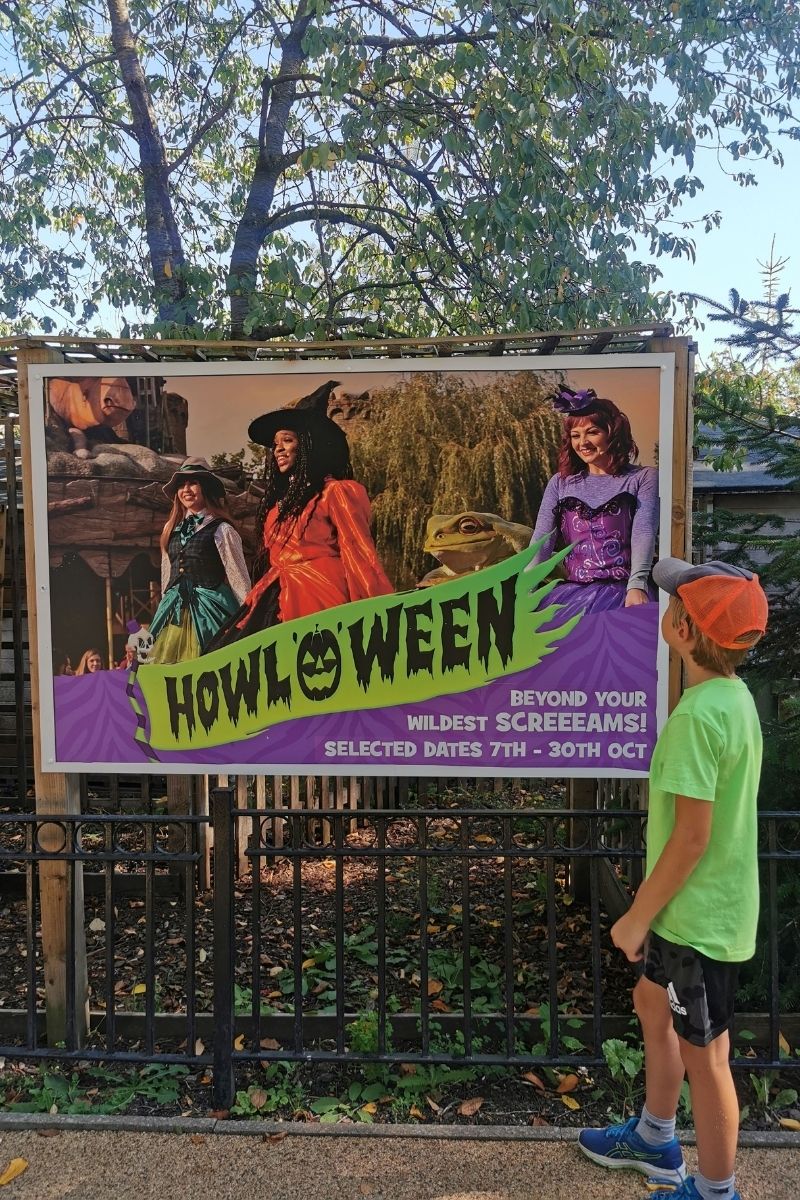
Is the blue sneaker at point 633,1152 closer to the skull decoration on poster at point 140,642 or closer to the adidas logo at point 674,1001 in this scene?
the adidas logo at point 674,1001

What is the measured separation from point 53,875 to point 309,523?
6.19 ft

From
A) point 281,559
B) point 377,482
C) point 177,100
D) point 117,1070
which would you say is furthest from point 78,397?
point 177,100

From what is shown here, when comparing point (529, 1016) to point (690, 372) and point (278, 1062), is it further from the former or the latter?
point (690, 372)

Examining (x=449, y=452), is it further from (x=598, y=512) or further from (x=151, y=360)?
(x=151, y=360)

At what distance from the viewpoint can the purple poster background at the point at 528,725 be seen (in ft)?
10.3

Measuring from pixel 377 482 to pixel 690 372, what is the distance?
1.32 m

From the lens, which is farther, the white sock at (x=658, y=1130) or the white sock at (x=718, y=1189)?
the white sock at (x=658, y=1130)

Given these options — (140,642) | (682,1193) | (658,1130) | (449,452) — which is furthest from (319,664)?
(682,1193)

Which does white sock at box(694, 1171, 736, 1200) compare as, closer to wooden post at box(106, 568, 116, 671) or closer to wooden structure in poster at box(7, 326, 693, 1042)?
wooden structure in poster at box(7, 326, 693, 1042)

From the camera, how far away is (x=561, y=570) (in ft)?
10.4

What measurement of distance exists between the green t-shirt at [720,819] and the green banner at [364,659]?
3.33 ft

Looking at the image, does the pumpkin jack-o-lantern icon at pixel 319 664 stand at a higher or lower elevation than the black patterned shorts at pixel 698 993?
higher

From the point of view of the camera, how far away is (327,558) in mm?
3262

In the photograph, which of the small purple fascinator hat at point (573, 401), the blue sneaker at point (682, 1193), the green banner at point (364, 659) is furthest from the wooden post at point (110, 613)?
the blue sneaker at point (682, 1193)
